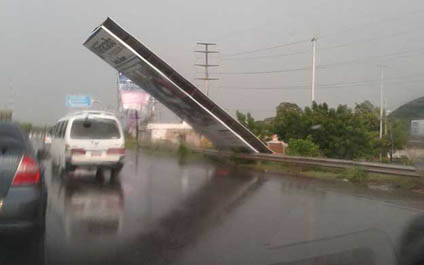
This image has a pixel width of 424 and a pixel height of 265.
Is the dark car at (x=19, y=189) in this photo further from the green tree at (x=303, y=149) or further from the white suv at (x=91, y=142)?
the green tree at (x=303, y=149)

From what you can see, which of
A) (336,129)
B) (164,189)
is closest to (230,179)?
(164,189)

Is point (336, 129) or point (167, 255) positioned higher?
point (336, 129)

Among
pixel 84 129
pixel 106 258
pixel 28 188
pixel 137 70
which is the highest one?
pixel 137 70

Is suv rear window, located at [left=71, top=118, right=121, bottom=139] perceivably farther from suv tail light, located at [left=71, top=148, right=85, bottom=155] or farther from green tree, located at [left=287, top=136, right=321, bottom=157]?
green tree, located at [left=287, top=136, right=321, bottom=157]

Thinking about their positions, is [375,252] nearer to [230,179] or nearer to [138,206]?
[138,206]

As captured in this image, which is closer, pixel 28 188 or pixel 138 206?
pixel 28 188

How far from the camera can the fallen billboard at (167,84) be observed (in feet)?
56.2

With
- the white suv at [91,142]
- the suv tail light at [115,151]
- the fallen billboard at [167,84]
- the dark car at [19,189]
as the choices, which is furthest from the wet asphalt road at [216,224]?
the fallen billboard at [167,84]

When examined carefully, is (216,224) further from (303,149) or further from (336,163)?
(303,149)

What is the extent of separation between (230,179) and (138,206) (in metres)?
5.42

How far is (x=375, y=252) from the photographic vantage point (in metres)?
5.85

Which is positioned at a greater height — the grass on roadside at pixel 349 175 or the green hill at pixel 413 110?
the green hill at pixel 413 110

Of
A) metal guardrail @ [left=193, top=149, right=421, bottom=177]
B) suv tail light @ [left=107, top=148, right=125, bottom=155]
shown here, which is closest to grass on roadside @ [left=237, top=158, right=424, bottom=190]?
metal guardrail @ [left=193, top=149, right=421, bottom=177]

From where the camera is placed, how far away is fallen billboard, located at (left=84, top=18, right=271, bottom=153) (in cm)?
1714
